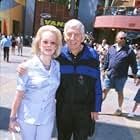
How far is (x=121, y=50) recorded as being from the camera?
8594 mm

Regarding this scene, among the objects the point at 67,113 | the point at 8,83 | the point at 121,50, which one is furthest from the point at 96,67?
the point at 8,83

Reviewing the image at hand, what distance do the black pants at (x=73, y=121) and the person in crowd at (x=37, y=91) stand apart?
0.39 meters

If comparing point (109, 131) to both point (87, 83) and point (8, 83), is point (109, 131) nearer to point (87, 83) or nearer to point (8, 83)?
point (87, 83)

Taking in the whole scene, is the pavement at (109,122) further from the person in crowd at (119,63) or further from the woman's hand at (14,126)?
the woman's hand at (14,126)

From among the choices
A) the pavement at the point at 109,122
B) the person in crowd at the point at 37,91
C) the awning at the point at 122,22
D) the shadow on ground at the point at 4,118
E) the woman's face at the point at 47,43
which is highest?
the woman's face at the point at 47,43

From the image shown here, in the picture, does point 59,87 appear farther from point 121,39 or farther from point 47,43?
point 121,39

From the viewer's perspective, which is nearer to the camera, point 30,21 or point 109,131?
point 109,131

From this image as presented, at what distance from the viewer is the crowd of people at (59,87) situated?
12.8 ft

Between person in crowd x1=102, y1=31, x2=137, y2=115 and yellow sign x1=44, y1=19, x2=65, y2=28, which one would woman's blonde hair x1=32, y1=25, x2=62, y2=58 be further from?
yellow sign x1=44, y1=19, x2=65, y2=28

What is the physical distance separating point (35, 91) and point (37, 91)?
0.02 m

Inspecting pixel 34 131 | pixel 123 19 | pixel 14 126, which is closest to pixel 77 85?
pixel 34 131

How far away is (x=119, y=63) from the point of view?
8617mm

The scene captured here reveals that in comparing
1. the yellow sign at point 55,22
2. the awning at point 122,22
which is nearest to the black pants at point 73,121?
the awning at point 122,22

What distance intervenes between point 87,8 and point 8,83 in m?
40.5
